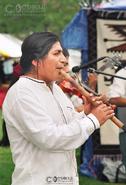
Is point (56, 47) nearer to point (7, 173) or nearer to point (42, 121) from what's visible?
point (42, 121)

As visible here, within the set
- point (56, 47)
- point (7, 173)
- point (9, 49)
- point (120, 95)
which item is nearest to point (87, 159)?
point (7, 173)

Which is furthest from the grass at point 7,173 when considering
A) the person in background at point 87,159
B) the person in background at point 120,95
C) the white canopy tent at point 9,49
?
the white canopy tent at point 9,49

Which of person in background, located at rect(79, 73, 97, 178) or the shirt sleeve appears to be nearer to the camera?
the shirt sleeve

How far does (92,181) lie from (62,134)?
182 inches

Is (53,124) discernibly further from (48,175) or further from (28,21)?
(28,21)

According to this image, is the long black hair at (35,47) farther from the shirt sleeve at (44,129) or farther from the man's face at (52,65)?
the shirt sleeve at (44,129)

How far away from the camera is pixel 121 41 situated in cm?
752

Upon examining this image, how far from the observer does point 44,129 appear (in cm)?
295

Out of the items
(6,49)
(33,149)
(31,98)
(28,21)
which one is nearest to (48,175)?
(33,149)

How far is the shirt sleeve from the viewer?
2.95m

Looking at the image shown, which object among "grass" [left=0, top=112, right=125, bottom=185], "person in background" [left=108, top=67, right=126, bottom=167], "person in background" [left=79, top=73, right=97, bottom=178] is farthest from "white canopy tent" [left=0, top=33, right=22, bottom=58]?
"person in background" [left=108, top=67, right=126, bottom=167]

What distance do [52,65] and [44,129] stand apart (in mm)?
335

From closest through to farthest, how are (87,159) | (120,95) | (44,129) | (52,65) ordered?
(44,129), (52,65), (120,95), (87,159)

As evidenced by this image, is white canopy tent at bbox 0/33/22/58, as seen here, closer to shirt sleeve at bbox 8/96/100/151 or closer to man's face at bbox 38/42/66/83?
man's face at bbox 38/42/66/83
